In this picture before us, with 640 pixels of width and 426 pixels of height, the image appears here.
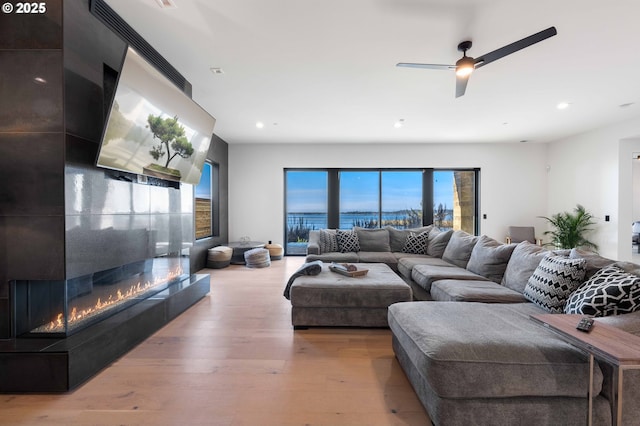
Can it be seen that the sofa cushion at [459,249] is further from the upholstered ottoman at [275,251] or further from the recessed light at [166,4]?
the recessed light at [166,4]

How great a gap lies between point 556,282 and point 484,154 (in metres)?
5.34

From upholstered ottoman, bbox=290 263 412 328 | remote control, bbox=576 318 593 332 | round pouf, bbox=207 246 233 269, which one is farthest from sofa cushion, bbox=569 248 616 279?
round pouf, bbox=207 246 233 269

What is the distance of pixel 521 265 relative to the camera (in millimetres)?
2602

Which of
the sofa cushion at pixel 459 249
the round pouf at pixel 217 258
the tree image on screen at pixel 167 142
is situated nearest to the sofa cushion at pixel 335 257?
the sofa cushion at pixel 459 249

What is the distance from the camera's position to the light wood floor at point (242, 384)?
159 cm

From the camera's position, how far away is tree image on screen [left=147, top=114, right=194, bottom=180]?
2508mm

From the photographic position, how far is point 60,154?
1.86 meters

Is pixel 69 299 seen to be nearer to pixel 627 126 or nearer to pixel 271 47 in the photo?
pixel 271 47

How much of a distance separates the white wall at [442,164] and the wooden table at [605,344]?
17.9 feet

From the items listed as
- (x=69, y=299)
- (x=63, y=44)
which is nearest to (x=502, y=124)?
(x=63, y=44)

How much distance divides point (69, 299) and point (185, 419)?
48.4 inches

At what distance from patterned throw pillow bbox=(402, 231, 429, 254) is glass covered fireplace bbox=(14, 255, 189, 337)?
3973mm

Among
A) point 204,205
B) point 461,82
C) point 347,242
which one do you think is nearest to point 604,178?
point 461,82

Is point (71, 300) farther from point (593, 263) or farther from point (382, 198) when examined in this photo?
point (382, 198)
